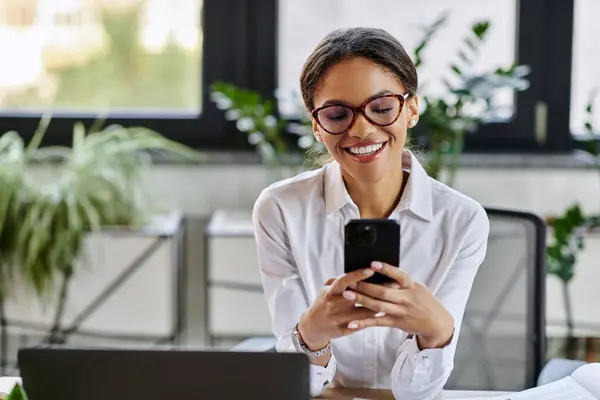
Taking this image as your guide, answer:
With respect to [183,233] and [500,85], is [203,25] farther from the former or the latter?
[500,85]

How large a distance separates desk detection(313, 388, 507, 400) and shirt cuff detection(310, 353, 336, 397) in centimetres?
1

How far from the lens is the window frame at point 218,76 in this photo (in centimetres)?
325

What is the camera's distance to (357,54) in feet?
4.67

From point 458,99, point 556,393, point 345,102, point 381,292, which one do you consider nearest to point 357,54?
point 345,102

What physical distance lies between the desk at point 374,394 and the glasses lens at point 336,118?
0.39 metres

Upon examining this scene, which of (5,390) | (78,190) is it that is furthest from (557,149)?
(5,390)

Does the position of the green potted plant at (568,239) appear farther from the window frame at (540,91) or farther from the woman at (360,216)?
the woman at (360,216)

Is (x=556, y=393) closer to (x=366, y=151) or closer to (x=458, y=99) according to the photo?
(x=366, y=151)

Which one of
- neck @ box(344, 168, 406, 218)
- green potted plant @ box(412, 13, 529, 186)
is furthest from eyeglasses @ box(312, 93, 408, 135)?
green potted plant @ box(412, 13, 529, 186)

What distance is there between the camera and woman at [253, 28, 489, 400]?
136 centimetres

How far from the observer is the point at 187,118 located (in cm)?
330

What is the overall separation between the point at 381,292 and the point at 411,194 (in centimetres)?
26

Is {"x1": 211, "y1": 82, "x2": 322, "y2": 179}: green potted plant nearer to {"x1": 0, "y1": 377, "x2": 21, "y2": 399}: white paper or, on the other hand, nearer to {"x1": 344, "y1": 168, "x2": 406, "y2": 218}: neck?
{"x1": 344, "y1": 168, "x2": 406, "y2": 218}: neck

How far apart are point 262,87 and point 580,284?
1211 mm
